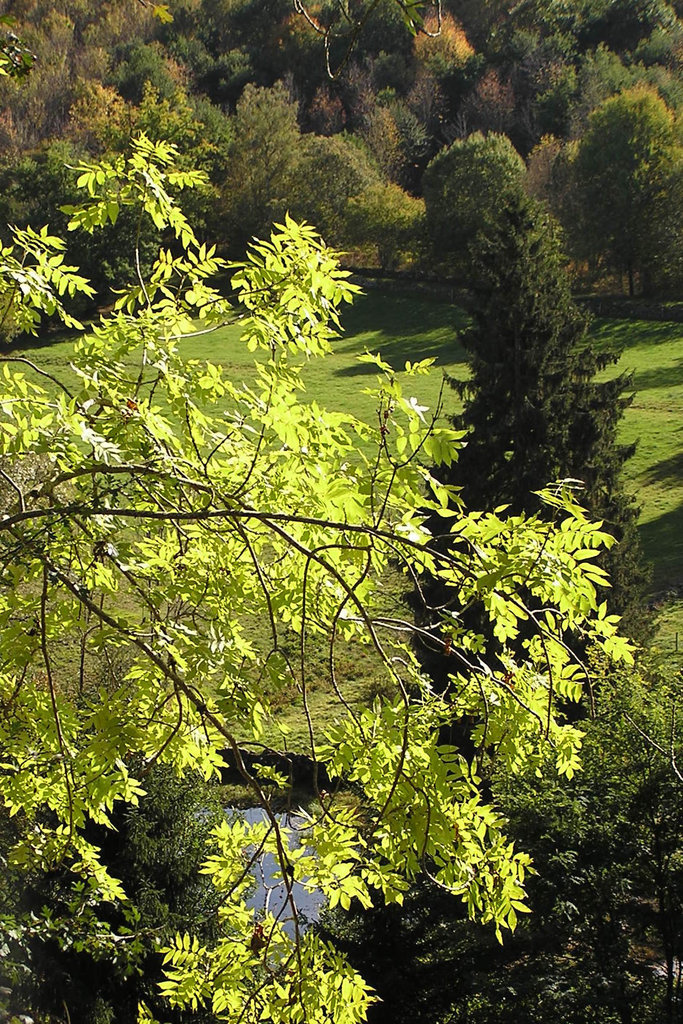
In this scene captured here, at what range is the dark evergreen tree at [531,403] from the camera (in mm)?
12656

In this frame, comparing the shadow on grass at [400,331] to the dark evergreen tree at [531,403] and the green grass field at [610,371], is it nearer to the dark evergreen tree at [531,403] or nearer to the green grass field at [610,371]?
the green grass field at [610,371]

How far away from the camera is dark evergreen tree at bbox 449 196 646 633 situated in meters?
12.7

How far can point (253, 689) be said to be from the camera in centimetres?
370

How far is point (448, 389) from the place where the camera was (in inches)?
992

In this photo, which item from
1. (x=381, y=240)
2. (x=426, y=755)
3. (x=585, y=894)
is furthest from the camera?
(x=381, y=240)

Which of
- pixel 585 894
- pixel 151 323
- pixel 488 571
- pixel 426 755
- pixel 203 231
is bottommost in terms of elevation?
pixel 585 894

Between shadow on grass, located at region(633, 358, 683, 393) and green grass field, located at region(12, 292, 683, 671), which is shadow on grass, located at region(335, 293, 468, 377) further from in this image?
shadow on grass, located at region(633, 358, 683, 393)

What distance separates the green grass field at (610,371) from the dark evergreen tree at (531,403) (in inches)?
139

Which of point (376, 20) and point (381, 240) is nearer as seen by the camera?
point (381, 240)

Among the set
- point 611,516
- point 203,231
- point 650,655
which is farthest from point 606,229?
point 650,655

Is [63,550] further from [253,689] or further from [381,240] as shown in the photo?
[381,240]

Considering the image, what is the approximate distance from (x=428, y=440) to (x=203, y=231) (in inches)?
1625

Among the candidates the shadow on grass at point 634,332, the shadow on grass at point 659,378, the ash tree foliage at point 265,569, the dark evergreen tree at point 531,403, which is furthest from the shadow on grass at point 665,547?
the ash tree foliage at point 265,569

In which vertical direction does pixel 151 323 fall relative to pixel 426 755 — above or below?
above
